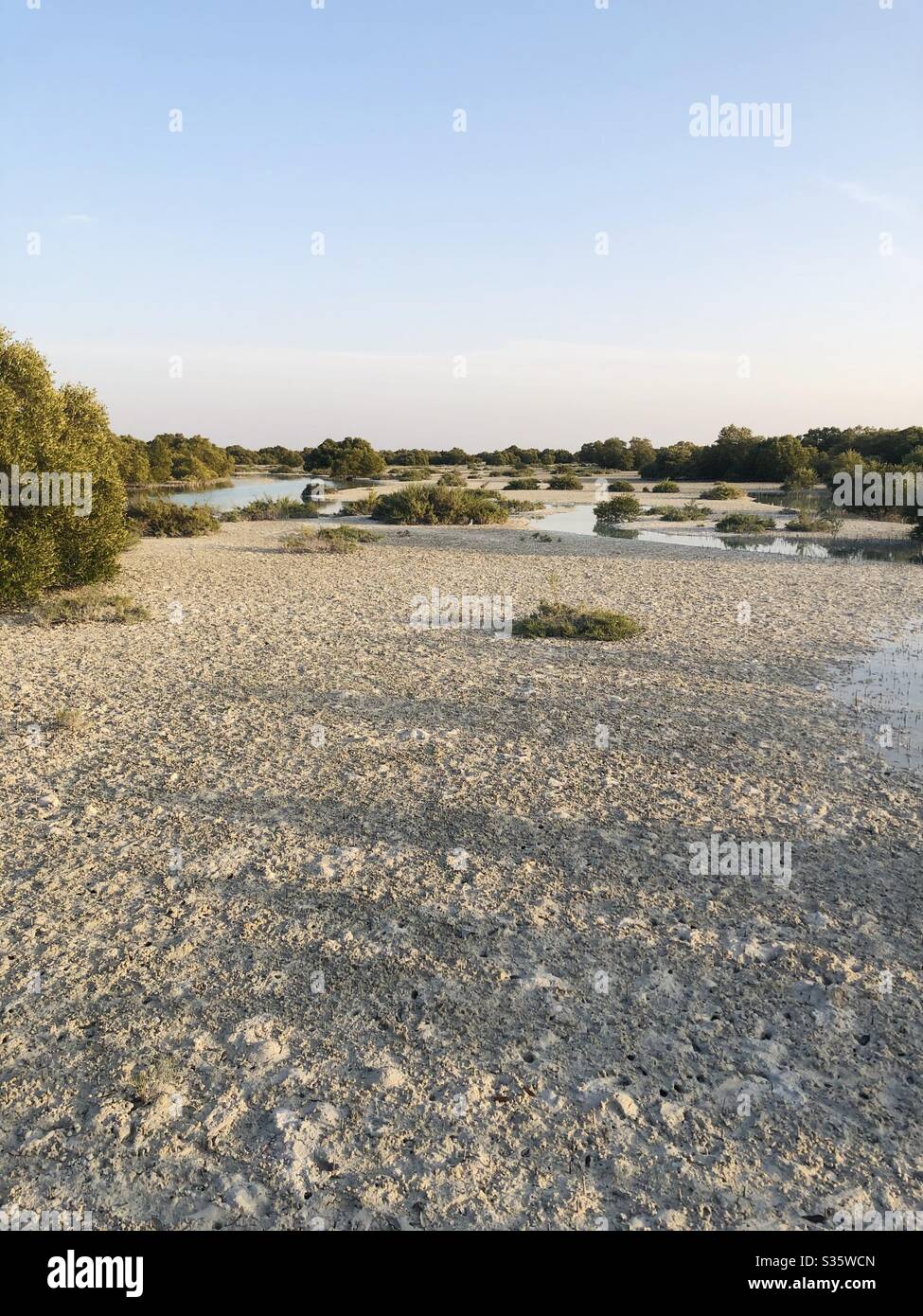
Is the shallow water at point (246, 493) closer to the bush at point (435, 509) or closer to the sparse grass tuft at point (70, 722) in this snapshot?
the bush at point (435, 509)

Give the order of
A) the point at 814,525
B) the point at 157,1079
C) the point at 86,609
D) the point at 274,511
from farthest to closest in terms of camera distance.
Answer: the point at 274,511 → the point at 814,525 → the point at 86,609 → the point at 157,1079

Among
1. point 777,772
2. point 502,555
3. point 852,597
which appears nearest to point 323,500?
point 502,555

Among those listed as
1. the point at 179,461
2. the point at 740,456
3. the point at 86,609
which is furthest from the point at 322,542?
the point at 740,456

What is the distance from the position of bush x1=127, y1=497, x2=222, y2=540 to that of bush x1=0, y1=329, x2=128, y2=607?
52.7ft

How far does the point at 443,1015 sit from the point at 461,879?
1.77 m

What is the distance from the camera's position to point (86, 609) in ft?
59.4

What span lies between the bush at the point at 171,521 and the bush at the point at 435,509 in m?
9.61

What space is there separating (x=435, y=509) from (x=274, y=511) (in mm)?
9299

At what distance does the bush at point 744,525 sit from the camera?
3906 centimetres

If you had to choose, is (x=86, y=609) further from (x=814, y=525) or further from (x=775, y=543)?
(x=814, y=525)

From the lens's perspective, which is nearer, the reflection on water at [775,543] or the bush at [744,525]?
the reflection on water at [775,543]

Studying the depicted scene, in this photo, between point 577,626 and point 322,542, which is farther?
point 322,542

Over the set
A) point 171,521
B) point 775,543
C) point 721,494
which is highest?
point 721,494

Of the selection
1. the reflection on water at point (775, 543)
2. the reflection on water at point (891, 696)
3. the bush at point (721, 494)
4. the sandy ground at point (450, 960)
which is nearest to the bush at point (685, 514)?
the reflection on water at point (775, 543)
